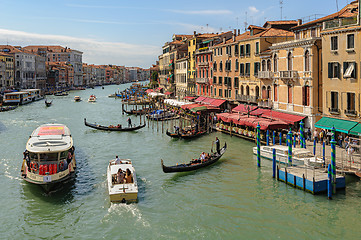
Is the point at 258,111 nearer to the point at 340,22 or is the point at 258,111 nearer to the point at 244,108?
the point at 244,108

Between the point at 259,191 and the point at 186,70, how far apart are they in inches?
1510

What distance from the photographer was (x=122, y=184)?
16.3 meters

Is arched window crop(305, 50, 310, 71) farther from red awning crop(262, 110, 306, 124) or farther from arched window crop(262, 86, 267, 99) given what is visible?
arched window crop(262, 86, 267, 99)

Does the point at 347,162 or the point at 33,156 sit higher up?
the point at 33,156

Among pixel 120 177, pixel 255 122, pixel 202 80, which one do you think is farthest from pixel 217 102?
pixel 120 177

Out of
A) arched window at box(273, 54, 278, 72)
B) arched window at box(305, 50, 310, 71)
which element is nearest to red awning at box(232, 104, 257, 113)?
arched window at box(273, 54, 278, 72)

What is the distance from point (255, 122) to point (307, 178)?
35.2 ft

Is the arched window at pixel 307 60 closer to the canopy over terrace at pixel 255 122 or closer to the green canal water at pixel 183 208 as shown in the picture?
the canopy over terrace at pixel 255 122

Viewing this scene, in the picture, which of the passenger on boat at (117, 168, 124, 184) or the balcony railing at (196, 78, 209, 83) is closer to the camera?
the passenger on boat at (117, 168, 124, 184)

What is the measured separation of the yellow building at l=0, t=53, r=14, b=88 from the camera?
83750mm

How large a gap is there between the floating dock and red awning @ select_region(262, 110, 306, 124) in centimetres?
815

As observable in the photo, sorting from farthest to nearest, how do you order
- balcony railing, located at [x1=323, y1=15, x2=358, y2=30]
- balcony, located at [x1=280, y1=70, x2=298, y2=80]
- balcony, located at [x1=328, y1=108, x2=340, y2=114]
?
balcony, located at [x1=280, y1=70, x2=298, y2=80]
balcony, located at [x1=328, y1=108, x2=340, y2=114]
balcony railing, located at [x1=323, y1=15, x2=358, y2=30]

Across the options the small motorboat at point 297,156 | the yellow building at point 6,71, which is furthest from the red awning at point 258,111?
the yellow building at point 6,71

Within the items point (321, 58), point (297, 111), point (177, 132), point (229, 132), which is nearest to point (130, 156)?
point (177, 132)
